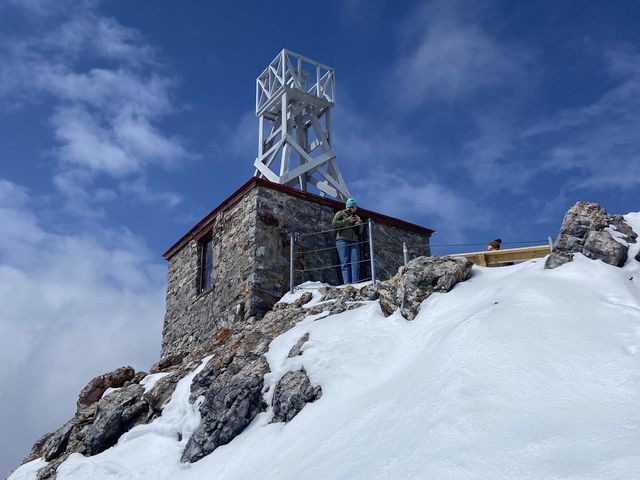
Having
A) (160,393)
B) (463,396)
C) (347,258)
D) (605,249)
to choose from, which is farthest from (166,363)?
(605,249)

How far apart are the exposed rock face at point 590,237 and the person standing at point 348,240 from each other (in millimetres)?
4236

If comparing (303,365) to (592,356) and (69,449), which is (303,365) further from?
(69,449)

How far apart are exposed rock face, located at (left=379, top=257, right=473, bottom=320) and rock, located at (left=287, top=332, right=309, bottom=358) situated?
3.83 ft

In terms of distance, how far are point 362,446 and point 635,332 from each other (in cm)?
274

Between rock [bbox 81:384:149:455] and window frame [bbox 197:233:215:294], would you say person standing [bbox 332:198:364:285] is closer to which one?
window frame [bbox 197:233:215:294]

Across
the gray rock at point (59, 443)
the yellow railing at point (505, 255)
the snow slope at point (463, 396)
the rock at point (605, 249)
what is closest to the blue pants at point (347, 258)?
the yellow railing at point (505, 255)

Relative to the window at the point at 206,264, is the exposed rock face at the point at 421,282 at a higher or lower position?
lower

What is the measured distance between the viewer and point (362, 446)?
213 inches

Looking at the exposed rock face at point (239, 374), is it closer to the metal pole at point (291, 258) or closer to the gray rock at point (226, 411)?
the gray rock at point (226, 411)

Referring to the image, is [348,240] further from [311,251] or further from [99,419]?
[99,419]

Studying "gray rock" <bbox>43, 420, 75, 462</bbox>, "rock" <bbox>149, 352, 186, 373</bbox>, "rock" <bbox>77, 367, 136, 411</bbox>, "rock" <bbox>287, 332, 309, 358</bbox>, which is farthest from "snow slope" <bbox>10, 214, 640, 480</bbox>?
"rock" <bbox>77, 367, 136, 411</bbox>

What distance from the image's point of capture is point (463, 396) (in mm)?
5379

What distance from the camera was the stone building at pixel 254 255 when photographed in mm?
11773

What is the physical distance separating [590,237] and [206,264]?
8.18m
